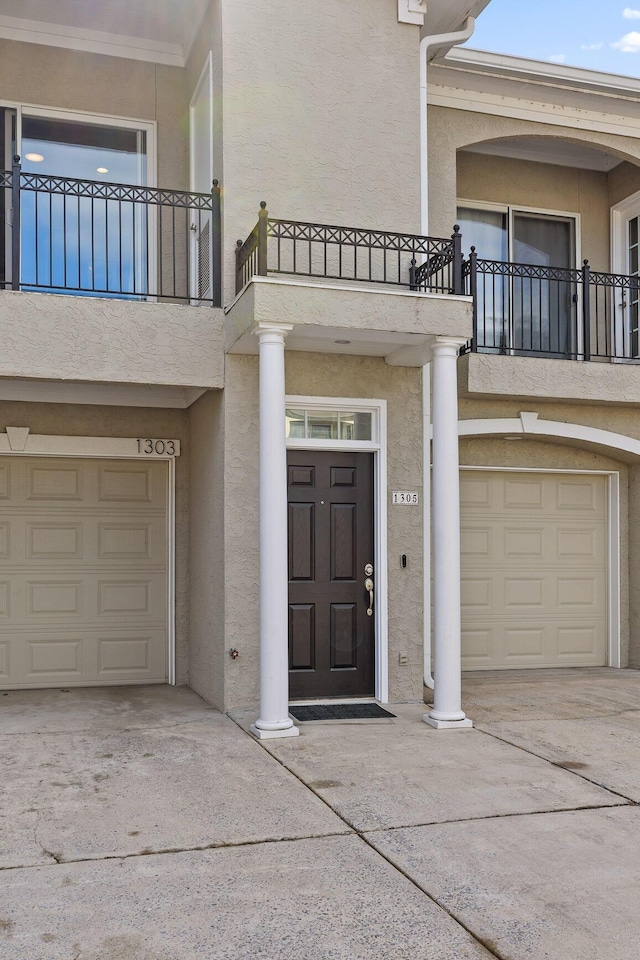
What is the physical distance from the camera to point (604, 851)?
4.08m

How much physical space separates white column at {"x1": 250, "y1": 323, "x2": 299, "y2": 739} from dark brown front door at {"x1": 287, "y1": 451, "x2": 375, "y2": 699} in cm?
90

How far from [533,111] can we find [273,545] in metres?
5.94

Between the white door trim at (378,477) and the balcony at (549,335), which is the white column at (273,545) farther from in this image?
the balcony at (549,335)

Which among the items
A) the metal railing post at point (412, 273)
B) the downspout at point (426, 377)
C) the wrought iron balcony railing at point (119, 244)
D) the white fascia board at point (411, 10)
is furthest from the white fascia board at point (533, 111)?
the wrought iron balcony railing at point (119, 244)

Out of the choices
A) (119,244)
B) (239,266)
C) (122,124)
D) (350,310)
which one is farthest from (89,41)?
(350,310)

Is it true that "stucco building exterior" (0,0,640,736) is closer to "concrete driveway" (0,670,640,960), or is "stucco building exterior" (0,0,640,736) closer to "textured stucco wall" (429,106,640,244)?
"textured stucco wall" (429,106,640,244)

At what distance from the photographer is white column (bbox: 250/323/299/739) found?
6.20m

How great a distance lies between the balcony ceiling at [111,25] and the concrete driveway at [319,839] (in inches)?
242

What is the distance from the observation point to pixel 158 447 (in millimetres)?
8383

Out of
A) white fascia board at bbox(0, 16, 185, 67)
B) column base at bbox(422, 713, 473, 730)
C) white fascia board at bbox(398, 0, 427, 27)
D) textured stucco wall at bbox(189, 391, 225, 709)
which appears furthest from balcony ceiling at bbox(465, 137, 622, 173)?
column base at bbox(422, 713, 473, 730)

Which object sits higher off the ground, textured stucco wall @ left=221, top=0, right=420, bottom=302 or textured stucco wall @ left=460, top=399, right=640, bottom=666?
textured stucco wall @ left=221, top=0, right=420, bottom=302

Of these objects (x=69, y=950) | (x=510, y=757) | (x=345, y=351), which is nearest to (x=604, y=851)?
(x=510, y=757)

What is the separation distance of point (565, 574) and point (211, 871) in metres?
6.85

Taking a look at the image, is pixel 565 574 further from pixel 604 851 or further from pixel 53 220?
pixel 53 220
